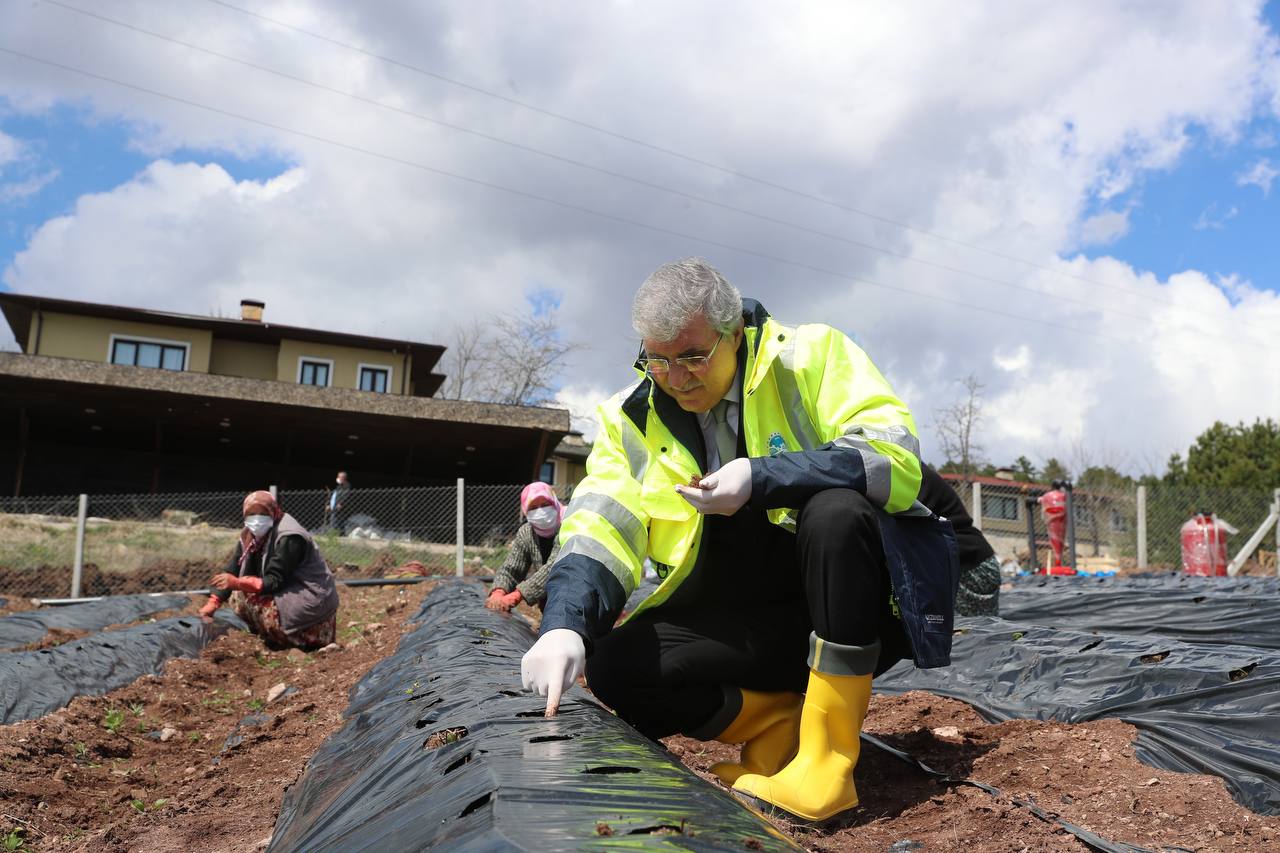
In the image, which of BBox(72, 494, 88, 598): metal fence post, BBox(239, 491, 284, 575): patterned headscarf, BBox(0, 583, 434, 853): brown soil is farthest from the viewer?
BBox(72, 494, 88, 598): metal fence post

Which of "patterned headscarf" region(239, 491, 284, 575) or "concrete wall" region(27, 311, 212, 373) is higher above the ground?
"concrete wall" region(27, 311, 212, 373)

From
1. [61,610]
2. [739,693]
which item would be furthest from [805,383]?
[61,610]

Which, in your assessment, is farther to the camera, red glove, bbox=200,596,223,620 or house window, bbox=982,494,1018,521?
house window, bbox=982,494,1018,521

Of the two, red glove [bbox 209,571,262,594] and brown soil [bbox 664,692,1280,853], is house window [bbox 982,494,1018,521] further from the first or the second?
brown soil [bbox 664,692,1280,853]

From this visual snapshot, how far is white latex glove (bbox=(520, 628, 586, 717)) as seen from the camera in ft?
5.52

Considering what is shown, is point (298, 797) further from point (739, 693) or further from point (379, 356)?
point (379, 356)

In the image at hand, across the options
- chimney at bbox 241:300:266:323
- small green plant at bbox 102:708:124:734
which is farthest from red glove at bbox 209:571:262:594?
chimney at bbox 241:300:266:323

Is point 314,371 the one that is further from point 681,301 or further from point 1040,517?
point 681,301

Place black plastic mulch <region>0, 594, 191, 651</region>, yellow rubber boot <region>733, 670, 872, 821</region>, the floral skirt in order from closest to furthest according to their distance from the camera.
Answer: yellow rubber boot <region>733, 670, 872, 821</region>
the floral skirt
black plastic mulch <region>0, 594, 191, 651</region>

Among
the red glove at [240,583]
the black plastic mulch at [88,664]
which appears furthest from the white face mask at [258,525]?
the black plastic mulch at [88,664]

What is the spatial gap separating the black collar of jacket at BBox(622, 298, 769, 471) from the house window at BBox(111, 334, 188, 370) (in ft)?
65.6

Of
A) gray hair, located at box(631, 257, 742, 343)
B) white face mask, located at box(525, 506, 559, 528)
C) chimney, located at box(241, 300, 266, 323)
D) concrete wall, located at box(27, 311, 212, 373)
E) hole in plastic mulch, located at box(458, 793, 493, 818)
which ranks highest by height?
chimney, located at box(241, 300, 266, 323)

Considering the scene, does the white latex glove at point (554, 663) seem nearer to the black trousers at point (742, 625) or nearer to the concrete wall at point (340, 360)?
the black trousers at point (742, 625)

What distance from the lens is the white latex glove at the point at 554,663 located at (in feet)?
5.52
